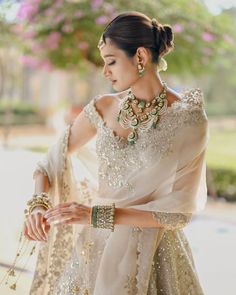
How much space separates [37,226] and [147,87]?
0.41 meters

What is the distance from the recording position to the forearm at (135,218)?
1.22m

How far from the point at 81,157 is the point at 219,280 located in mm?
1562

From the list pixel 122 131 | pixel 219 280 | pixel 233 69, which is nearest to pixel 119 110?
pixel 122 131

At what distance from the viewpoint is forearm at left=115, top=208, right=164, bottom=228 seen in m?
1.22

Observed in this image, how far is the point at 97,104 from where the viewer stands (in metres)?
1.46

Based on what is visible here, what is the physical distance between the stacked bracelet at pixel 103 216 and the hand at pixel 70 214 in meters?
0.01

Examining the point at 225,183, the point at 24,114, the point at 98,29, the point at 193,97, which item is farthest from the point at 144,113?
the point at 24,114

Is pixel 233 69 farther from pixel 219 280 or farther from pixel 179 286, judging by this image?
pixel 179 286

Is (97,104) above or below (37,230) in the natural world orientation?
above

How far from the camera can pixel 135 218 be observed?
4.03 ft

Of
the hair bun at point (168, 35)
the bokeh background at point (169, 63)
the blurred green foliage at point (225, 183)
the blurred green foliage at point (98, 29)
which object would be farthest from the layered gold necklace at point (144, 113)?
the blurred green foliage at point (225, 183)

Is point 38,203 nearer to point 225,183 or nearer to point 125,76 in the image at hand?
point 125,76

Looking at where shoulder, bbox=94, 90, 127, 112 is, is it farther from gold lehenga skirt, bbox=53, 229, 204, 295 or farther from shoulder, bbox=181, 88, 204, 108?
gold lehenga skirt, bbox=53, 229, 204, 295

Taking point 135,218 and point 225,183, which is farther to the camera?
point 225,183
